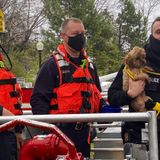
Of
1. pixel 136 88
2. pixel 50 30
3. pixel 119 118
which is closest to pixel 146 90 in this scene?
pixel 136 88

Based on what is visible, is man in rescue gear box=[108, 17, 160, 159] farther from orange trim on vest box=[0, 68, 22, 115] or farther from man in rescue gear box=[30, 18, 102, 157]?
orange trim on vest box=[0, 68, 22, 115]

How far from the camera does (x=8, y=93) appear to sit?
388 centimetres

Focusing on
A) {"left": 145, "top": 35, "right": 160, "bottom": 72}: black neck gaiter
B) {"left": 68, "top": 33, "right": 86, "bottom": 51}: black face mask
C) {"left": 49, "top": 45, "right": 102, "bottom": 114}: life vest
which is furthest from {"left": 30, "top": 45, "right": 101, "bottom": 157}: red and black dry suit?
{"left": 145, "top": 35, "right": 160, "bottom": 72}: black neck gaiter

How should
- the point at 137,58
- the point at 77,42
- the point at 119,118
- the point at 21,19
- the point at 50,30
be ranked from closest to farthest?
1. the point at 119,118
2. the point at 137,58
3. the point at 77,42
4. the point at 21,19
5. the point at 50,30

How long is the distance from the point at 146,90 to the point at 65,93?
2.09ft

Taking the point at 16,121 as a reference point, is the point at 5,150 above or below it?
below

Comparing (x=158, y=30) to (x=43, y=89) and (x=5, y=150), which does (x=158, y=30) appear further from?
(x=5, y=150)

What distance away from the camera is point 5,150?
3.50 meters

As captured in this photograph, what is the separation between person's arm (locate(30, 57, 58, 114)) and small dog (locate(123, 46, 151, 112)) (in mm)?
563

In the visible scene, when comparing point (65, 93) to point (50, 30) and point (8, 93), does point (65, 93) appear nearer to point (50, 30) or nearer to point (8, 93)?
point (8, 93)

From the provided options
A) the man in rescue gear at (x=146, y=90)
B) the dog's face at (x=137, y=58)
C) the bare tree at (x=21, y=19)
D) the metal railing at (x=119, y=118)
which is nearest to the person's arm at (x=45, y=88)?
the man in rescue gear at (x=146, y=90)

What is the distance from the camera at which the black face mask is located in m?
4.26

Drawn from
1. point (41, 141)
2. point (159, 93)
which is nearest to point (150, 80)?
point (159, 93)

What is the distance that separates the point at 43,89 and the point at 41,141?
4.83ft
